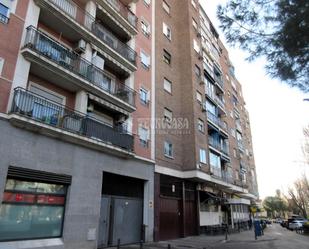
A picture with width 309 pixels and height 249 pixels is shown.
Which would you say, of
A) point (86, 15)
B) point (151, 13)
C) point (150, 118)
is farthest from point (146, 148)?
point (151, 13)

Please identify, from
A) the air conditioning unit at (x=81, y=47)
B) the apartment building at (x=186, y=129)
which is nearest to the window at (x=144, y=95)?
the apartment building at (x=186, y=129)

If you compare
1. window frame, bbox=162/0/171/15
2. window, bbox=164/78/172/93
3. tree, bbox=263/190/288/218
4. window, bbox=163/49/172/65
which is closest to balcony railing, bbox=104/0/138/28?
window, bbox=163/49/172/65

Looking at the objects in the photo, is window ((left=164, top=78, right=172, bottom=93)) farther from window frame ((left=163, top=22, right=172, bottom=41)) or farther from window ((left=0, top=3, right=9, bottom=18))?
window ((left=0, top=3, right=9, bottom=18))

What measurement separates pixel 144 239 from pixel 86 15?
1325 cm

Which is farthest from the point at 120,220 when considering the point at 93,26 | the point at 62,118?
the point at 93,26

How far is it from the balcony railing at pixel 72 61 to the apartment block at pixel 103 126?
65mm

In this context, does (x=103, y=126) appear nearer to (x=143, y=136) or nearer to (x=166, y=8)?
(x=143, y=136)

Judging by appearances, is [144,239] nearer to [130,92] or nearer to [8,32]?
[130,92]

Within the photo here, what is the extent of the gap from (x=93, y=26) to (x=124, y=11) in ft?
15.2

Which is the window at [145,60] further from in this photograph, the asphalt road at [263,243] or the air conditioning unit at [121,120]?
the asphalt road at [263,243]

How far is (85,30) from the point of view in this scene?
14.4 meters

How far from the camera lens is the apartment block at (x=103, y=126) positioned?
35.5ft

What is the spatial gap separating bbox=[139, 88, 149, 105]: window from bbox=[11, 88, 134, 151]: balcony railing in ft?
13.3

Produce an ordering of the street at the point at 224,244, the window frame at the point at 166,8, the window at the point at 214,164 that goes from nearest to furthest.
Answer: the street at the point at 224,244
the window at the point at 214,164
the window frame at the point at 166,8
